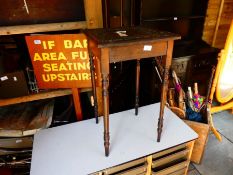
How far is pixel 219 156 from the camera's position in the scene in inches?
71.9

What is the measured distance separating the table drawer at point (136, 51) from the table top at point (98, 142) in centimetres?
62

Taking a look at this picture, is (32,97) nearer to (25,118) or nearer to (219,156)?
(25,118)

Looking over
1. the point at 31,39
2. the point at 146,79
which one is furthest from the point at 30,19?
the point at 146,79

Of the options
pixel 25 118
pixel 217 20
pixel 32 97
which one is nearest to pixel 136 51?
pixel 32 97

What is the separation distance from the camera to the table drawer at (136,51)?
3.19 ft

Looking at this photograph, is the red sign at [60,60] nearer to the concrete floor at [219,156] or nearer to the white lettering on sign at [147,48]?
the white lettering on sign at [147,48]

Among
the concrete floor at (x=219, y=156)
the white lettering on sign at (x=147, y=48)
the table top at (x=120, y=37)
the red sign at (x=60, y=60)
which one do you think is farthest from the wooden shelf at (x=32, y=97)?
the concrete floor at (x=219, y=156)

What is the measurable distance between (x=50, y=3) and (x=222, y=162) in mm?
1937

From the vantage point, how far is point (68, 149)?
129 cm

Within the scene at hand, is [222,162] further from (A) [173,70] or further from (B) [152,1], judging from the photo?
(B) [152,1]

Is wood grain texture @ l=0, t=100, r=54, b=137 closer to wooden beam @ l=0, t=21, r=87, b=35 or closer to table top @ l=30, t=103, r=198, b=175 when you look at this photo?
table top @ l=30, t=103, r=198, b=175

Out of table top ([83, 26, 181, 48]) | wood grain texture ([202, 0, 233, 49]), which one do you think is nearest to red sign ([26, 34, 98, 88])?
table top ([83, 26, 181, 48])

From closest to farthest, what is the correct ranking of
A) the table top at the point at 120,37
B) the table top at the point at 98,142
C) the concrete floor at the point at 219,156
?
the table top at the point at 120,37 < the table top at the point at 98,142 < the concrete floor at the point at 219,156

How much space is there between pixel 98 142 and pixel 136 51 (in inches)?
27.4
